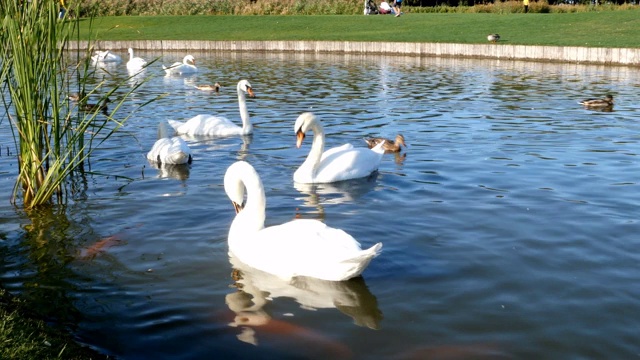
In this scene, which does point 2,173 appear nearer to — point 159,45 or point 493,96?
point 493,96

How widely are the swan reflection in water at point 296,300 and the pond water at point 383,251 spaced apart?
17 millimetres

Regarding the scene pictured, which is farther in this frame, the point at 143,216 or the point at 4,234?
the point at 143,216

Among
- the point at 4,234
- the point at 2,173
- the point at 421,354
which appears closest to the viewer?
the point at 421,354

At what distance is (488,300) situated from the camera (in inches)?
260

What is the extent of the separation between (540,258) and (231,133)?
7.75 metres

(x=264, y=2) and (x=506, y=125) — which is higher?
(x=264, y=2)

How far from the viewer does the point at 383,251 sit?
25.5 ft

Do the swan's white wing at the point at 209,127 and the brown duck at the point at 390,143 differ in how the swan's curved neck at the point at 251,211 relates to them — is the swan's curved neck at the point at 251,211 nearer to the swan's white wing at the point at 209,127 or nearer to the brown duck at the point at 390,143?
the brown duck at the point at 390,143

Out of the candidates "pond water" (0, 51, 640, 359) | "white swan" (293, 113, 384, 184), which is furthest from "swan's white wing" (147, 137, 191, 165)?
"white swan" (293, 113, 384, 184)

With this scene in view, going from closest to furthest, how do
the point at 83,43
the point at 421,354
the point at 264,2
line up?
the point at 421,354 → the point at 83,43 → the point at 264,2

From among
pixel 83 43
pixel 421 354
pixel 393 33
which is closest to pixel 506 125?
pixel 421 354

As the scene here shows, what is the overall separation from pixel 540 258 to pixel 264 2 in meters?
51.2

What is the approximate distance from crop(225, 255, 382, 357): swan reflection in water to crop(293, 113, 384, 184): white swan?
338 cm

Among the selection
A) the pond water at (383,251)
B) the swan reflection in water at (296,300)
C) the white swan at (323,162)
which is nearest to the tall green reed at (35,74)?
the pond water at (383,251)
